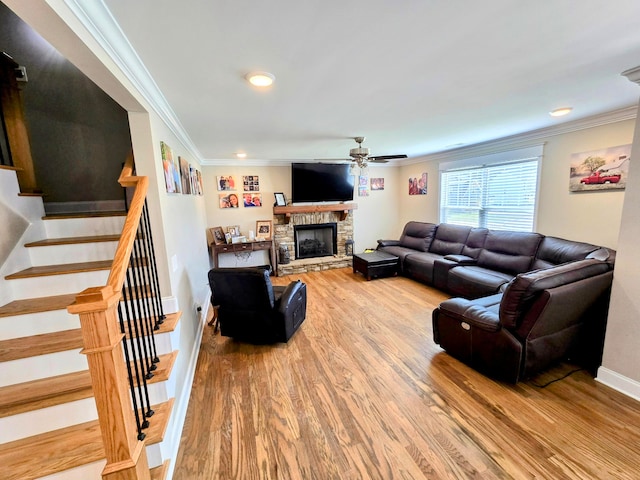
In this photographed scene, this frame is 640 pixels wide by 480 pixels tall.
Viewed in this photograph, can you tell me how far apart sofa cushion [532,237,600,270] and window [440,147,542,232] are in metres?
0.53

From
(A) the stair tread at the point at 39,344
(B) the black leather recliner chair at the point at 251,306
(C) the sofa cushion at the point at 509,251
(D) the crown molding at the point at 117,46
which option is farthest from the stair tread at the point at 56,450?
(C) the sofa cushion at the point at 509,251

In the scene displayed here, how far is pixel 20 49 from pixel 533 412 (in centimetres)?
512

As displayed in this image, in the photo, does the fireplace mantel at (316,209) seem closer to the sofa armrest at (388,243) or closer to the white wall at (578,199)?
the sofa armrest at (388,243)

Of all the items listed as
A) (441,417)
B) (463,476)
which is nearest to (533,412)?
(441,417)

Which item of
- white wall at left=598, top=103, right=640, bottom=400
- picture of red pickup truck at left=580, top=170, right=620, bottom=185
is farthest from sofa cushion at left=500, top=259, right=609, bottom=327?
picture of red pickup truck at left=580, top=170, right=620, bottom=185

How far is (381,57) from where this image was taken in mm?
1533

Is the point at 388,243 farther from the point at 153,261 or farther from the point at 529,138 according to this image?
the point at 153,261

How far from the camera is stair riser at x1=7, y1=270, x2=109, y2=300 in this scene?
1758mm

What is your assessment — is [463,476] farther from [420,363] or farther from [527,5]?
[527,5]

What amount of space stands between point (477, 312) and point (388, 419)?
46.8 inches

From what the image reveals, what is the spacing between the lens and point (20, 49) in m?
2.34

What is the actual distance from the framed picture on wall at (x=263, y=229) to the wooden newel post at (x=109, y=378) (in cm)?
448

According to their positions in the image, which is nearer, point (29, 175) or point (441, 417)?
point (441, 417)

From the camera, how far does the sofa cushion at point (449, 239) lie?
4.73 m
